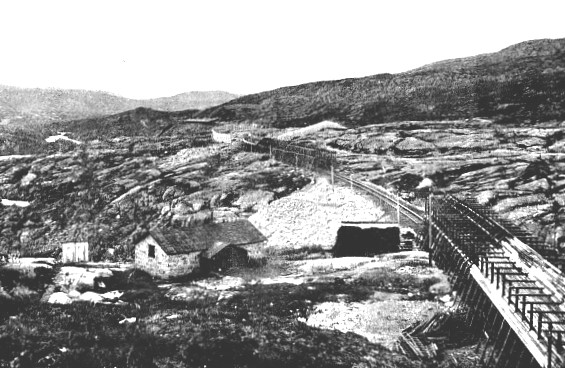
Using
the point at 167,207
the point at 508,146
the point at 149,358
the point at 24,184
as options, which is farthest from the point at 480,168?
the point at 24,184

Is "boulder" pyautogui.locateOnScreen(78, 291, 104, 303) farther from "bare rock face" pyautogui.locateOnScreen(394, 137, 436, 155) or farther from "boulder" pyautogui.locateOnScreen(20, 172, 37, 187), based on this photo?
"bare rock face" pyautogui.locateOnScreen(394, 137, 436, 155)

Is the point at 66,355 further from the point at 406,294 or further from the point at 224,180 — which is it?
the point at 224,180

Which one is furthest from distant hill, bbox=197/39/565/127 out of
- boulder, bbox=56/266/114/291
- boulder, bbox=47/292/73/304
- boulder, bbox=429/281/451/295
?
boulder, bbox=47/292/73/304

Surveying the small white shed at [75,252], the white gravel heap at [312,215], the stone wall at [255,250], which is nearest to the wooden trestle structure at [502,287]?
the white gravel heap at [312,215]

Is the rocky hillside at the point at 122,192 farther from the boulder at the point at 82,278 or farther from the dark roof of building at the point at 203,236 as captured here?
the boulder at the point at 82,278

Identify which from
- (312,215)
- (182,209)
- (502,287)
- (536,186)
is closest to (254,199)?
(182,209)

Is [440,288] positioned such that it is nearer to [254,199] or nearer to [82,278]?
[82,278]
